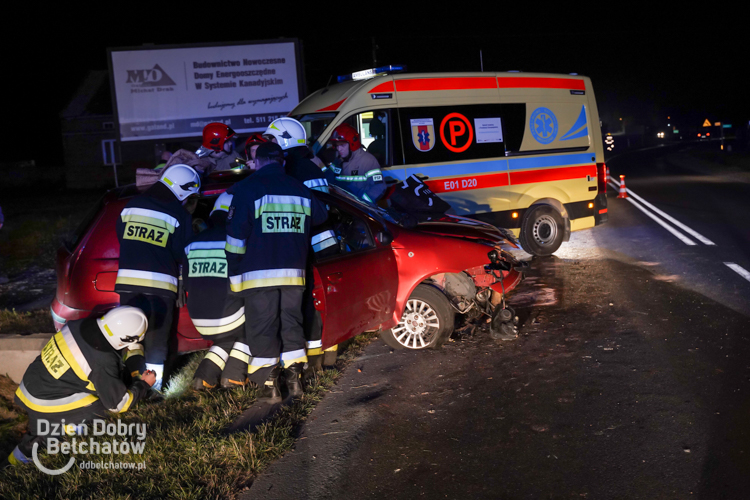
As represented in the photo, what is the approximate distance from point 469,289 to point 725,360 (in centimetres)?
209

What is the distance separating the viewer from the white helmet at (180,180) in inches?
190

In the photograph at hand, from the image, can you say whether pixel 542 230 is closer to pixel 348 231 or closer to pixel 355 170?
pixel 355 170

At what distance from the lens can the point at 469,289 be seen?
5.86 m

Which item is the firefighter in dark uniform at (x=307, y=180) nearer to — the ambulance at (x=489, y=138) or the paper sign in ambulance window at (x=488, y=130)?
the ambulance at (x=489, y=138)

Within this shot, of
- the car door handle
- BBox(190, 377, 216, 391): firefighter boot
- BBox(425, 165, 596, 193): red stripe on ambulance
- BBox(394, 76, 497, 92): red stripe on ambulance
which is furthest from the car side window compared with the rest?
BBox(394, 76, 497, 92): red stripe on ambulance

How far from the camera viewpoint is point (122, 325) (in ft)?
13.2

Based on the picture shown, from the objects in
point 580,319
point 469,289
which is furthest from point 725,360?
point 469,289

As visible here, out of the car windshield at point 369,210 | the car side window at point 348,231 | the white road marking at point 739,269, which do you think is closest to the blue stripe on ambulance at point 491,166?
the car windshield at point 369,210

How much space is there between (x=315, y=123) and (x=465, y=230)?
335 cm

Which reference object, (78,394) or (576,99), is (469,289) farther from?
(576,99)

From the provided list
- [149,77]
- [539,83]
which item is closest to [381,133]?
[539,83]

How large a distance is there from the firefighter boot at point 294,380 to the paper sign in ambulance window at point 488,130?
5178 mm

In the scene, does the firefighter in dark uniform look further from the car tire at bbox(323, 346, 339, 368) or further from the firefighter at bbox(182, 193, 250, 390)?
the firefighter at bbox(182, 193, 250, 390)

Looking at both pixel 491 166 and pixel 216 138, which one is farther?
pixel 491 166
